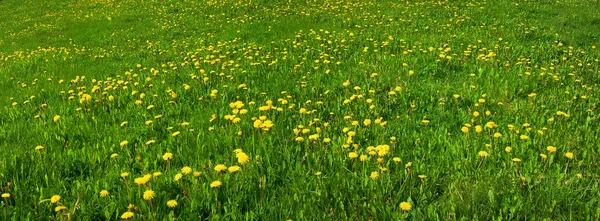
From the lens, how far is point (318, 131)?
3.84 metres

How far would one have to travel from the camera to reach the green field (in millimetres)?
2834

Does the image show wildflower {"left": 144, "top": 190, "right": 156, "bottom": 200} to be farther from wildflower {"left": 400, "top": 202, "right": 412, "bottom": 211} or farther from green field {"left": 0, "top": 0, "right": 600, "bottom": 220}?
wildflower {"left": 400, "top": 202, "right": 412, "bottom": 211}

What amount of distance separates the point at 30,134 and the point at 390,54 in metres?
5.76

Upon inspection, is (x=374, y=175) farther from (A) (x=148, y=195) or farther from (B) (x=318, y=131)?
(A) (x=148, y=195)

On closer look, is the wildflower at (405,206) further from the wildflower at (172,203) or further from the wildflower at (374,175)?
the wildflower at (172,203)

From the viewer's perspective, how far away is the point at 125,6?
1869 centimetres

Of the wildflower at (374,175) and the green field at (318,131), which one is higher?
the wildflower at (374,175)

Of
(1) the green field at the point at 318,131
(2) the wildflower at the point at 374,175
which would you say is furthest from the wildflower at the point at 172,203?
(2) the wildflower at the point at 374,175

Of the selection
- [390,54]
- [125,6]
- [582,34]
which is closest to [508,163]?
[390,54]

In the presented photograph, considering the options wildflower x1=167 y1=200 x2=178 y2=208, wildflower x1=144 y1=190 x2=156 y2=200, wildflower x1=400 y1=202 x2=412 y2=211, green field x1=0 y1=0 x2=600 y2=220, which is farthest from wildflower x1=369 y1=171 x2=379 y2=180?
wildflower x1=144 y1=190 x2=156 y2=200

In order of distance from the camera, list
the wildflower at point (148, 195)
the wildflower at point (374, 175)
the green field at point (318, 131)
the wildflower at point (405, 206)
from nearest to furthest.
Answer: the wildflower at point (405, 206), the wildflower at point (148, 195), the green field at point (318, 131), the wildflower at point (374, 175)

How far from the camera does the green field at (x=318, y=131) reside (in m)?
2.83

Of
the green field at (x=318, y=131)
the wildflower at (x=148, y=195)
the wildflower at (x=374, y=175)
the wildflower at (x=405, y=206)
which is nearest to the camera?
the wildflower at (x=405, y=206)

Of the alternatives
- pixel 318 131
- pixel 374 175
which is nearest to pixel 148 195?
pixel 374 175
